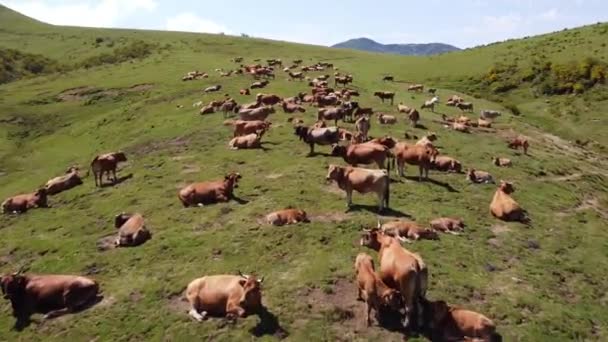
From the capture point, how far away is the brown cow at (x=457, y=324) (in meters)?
13.6

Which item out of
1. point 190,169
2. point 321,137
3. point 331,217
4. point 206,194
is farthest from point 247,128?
point 331,217

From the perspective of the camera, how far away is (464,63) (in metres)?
81.8

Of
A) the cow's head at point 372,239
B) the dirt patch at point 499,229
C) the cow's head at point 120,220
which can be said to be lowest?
the cow's head at point 120,220

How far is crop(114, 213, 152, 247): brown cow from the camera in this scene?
2006 cm

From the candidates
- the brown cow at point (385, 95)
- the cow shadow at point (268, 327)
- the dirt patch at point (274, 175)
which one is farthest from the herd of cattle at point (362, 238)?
the brown cow at point (385, 95)

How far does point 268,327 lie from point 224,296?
1547mm

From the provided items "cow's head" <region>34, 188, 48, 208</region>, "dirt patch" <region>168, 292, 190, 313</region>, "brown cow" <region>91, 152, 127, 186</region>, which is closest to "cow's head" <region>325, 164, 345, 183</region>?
"dirt patch" <region>168, 292, 190, 313</region>

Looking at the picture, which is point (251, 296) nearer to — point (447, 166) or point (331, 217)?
point (331, 217)

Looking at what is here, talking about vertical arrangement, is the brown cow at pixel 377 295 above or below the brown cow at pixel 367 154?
below

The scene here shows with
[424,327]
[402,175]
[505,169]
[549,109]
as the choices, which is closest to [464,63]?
[549,109]

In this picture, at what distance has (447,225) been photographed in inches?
818

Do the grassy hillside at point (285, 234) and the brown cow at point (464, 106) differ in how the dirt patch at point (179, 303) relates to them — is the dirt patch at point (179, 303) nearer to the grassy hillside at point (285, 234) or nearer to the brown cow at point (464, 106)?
the grassy hillside at point (285, 234)

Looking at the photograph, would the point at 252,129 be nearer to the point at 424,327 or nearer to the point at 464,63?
the point at 424,327

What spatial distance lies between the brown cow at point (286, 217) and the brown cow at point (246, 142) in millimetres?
12128
